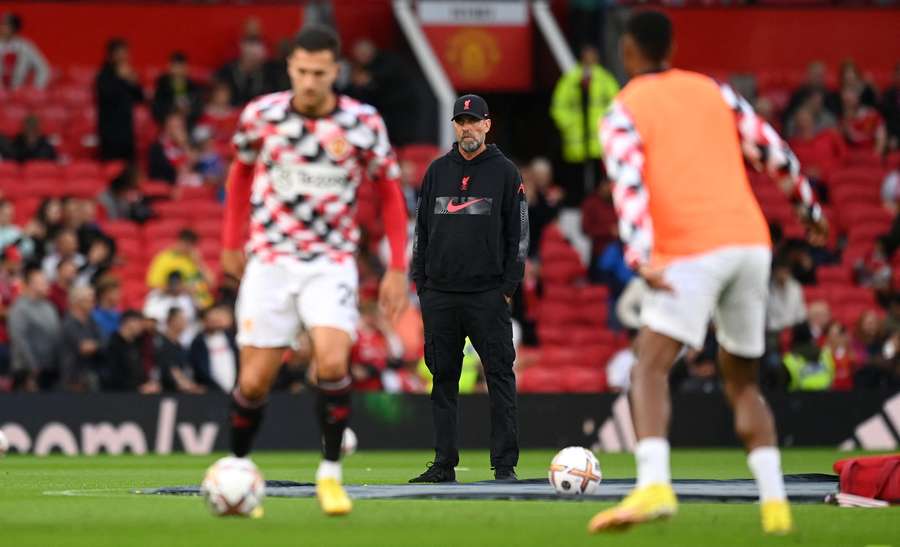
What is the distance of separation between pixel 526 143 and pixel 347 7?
3.09 meters

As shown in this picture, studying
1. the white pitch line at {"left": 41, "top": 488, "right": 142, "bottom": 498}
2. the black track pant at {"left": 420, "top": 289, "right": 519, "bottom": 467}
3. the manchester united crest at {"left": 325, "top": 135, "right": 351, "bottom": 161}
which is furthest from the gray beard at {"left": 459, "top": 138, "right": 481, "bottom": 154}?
the manchester united crest at {"left": 325, "top": 135, "right": 351, "bottom": 161}

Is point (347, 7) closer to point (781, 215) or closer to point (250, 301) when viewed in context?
point (781, 215)

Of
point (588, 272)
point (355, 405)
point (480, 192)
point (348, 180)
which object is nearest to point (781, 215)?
point (588, 272)

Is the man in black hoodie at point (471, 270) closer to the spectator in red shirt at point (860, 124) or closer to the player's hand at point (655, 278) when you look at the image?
the player's hand at point (655, 278)

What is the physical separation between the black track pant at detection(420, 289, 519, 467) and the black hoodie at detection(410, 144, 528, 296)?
111 millimetres

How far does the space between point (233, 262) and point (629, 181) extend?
2140 millimetres

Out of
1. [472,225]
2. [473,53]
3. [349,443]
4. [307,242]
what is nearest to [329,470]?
[307,242]

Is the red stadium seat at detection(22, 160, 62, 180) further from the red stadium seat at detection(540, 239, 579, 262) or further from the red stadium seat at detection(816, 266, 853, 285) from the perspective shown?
the red stadium seat at detection(816, 266, 853, 285)

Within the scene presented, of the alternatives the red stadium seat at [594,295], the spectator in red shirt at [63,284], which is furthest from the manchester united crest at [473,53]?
the spectator in red shirt at [63,284]

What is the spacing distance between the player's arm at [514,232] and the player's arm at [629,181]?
163 inches

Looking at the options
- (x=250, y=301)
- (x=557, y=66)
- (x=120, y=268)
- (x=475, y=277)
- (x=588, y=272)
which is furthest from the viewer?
(x=557, y=66)

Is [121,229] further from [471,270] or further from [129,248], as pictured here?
[471,270]

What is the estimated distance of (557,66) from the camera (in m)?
25.7

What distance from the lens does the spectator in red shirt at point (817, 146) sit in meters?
25.1
